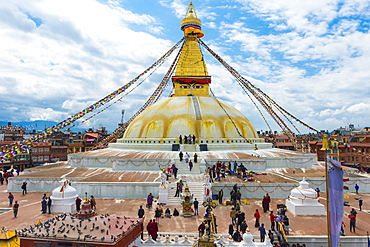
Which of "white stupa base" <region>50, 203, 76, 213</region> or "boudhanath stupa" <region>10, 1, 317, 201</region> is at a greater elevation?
"boudhanath stupa" <region>10, 1, 317, 201</region>

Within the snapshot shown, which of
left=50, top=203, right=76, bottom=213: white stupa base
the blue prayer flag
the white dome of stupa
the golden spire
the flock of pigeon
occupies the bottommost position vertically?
left=50, top=203, right=76, bottom=213: white stupa base

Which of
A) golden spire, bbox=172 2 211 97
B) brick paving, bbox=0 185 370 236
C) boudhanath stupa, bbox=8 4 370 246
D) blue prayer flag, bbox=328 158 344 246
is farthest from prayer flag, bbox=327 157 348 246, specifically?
golden spire, bbox=172 2 211 97

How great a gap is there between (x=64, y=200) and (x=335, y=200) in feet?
29.6

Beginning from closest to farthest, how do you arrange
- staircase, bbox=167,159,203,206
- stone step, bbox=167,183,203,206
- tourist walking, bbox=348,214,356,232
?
tourist walking, bbox=348,214,356,232, stone step, bbox=167,183,203,206, staircase, bbox=167,159,203,206

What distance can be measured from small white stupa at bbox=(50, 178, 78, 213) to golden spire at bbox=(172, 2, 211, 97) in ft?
51.0

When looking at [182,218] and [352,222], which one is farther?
[182,218]

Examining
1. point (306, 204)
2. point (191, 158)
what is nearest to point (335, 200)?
point (306, 204)

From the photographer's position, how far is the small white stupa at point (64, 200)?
1001 centimetres

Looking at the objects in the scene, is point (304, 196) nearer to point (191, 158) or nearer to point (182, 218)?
point (182, 218)

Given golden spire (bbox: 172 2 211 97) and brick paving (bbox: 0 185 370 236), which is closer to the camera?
brick paving (bbox: 0 185 370 236)

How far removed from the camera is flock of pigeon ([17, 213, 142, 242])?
522 cm

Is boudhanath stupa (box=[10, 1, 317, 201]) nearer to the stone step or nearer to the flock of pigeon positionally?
the stone step

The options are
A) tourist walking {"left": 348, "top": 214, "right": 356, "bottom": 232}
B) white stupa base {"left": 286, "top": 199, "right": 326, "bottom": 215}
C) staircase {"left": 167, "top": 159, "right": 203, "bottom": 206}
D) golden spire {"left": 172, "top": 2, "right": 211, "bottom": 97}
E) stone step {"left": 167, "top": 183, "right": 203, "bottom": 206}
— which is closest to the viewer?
tourist walking {"left": 348, "top": 214, "right": 356, "bottom": 232}

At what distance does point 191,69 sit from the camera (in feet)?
79.5
